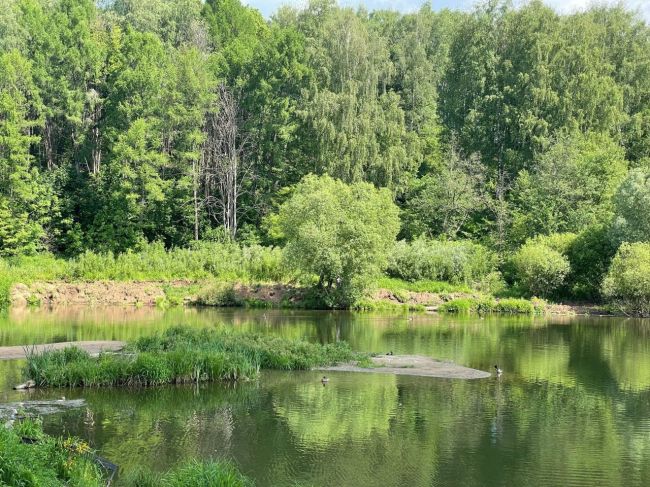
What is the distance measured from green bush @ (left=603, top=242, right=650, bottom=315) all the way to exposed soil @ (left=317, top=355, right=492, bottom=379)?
25.1 meters

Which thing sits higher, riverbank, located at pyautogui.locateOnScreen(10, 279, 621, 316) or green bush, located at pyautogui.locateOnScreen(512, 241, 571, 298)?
green bush, located at pyautogui.locateOnScreen(512, 241, 571, 298)

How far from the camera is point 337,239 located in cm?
5100

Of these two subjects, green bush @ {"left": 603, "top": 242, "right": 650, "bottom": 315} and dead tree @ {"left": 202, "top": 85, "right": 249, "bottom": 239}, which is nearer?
green bush @ {"left": 603, "top": 242, "right": 650, "bottom": 315}

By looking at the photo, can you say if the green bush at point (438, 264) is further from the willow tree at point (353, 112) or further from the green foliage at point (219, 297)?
the green foliage at point (219, 297)

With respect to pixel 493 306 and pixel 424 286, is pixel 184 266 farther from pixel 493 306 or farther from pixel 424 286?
pixel 493 306

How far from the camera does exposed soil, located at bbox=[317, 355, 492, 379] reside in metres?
27.4

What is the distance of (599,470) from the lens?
16.8m

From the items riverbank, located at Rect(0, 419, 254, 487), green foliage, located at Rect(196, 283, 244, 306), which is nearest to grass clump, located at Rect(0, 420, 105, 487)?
riverbank, located at Rect(0, 419, 254, 487)

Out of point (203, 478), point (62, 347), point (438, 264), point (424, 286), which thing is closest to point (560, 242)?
point (438, 264)

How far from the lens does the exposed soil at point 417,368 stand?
2742cm

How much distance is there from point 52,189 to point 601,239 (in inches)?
1815

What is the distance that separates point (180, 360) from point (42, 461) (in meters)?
12.4

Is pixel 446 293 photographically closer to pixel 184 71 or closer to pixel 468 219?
pixel 468 219

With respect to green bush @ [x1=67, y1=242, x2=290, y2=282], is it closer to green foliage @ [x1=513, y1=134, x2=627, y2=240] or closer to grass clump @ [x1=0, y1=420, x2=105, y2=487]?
green foliage @ [x1=513, y1=134, x2=627, y2=240]
